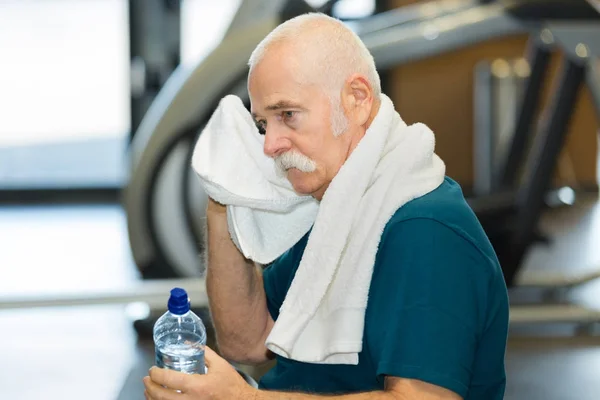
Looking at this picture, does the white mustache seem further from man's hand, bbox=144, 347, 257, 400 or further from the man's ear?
man's hand, bbox=144, 347, 257, 400

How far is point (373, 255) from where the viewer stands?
1.19 meters

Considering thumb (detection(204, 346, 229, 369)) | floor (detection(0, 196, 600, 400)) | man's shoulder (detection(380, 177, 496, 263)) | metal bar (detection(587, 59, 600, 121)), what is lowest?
floor (detection(0, 196, 600, 400))

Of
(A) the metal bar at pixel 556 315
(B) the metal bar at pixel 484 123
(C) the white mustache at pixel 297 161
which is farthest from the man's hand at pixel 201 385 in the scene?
(B) the metal bar at pixel 484 123

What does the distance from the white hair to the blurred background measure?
52 cm

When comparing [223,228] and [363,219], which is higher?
[363,219]

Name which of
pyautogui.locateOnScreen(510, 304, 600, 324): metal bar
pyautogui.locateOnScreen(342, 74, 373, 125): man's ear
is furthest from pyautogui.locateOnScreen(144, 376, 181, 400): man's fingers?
pyautogui.locateOnScreen(510, 304, 600, 324): metal bar

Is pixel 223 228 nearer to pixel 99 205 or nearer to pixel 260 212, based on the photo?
pixel 260 212

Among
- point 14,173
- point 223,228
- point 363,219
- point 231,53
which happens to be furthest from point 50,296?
point 14,173

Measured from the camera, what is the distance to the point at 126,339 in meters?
3.26

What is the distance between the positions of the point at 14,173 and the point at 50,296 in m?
2.76

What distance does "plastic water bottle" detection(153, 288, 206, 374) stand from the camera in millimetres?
1148

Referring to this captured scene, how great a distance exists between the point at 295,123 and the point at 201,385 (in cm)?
37

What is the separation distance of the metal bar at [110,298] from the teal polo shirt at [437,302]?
211 cm

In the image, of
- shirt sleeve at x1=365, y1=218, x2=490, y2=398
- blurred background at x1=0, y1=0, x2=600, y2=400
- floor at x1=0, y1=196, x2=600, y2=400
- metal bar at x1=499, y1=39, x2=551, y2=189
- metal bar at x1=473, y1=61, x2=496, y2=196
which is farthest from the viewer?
metal bar at x1=473, y1=61, x2=496, y2=196
